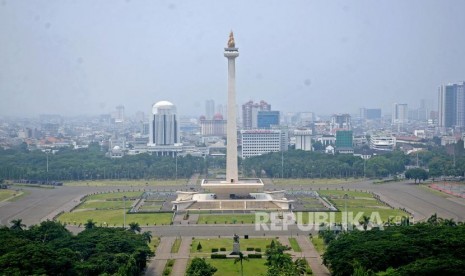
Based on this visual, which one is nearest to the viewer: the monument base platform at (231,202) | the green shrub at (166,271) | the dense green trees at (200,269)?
the dense green trees at (200,269)

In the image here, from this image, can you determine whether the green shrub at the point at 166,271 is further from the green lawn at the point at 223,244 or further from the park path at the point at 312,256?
the park path at the point at 312,256

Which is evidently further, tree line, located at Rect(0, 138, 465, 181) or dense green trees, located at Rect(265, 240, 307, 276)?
tree line, located at Rect(0, 138, 465, 181)

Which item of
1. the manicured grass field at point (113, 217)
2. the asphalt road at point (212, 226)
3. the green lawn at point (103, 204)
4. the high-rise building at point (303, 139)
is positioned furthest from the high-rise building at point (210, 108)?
the manicured grass field at point (113, 217)

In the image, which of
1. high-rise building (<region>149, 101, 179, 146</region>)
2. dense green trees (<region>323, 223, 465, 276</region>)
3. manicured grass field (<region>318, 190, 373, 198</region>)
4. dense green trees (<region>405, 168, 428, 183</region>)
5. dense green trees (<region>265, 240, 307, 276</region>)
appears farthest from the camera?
high-rise building (<region>149, 101, 179, 146</region>)

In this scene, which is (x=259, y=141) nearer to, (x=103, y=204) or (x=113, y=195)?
(x=113, y=195)

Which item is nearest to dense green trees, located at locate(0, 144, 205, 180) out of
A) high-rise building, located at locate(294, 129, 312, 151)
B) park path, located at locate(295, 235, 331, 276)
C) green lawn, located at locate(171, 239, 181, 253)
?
high-rise building, located at locate(294, 129, 312, 151)

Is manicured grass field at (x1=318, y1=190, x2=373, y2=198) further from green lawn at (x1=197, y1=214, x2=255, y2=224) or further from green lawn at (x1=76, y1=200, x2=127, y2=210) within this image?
green lawn at (x1=76, y1=200, x2=127, y2=210)
